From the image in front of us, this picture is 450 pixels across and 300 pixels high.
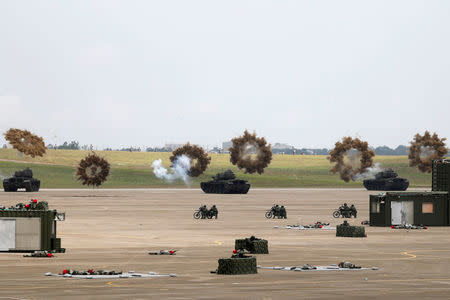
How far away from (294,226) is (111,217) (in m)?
17.5

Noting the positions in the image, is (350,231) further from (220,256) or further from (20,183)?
(20,183)

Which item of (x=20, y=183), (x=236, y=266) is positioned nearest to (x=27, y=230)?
(x=236, y=266)

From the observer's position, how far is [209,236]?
56.6 metres

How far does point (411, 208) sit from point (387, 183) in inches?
4155

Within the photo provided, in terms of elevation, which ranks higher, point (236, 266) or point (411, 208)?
point (411, 208)

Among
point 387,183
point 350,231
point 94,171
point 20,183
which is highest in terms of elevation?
point 94,171

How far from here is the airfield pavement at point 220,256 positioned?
1168 inches

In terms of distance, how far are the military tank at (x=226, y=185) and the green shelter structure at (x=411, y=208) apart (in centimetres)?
8200

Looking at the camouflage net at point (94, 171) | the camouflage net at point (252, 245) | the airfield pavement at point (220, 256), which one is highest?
the camouflage net at point (94, 171)

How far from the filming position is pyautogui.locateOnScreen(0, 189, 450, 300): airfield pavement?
97.3 feet

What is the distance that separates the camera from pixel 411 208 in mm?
66688

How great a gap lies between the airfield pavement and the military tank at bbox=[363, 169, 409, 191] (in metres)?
101

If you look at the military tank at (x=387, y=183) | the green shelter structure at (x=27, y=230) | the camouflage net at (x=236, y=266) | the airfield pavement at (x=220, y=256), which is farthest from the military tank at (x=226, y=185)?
the camouflage net at (x=236, y=266)

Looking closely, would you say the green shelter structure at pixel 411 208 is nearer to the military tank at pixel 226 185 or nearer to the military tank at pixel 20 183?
the military tank at pixel 226 185
